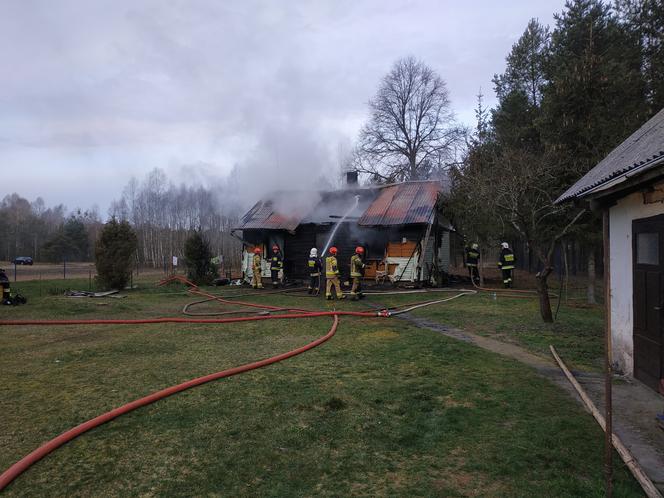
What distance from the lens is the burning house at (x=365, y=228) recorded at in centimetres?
1648

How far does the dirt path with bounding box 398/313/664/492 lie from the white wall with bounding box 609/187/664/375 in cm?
49

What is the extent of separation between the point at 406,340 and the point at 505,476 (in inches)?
180

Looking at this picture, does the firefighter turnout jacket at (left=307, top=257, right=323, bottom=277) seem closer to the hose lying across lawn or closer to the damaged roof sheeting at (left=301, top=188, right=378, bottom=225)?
the damaged roof sheeting at (left=301, top=188, right=378, bottom=225)

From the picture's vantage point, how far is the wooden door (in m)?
4.69

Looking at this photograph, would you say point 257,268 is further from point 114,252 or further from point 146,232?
point 146,232

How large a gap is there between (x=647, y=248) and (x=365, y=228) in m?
12.4

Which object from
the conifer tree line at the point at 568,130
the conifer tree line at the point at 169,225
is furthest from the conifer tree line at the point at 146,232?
the conifer tree line at the point at 568,130

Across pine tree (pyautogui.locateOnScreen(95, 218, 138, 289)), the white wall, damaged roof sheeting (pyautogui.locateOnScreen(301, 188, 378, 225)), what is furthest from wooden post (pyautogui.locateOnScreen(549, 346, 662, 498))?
pine tree (pyautogui.locateOnScreen(95, 218, 138, 289))

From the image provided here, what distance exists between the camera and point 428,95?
3394 cm

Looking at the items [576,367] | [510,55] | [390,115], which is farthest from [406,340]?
[390,115]

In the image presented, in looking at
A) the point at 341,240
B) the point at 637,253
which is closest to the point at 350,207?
the point at 341,240

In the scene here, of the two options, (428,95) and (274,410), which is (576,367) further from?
(428,95)

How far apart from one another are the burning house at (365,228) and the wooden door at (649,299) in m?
10.6

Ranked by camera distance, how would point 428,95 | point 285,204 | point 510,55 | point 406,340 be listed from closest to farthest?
point 406,340 → point 285,204 → point 510,55 → point 428,95
